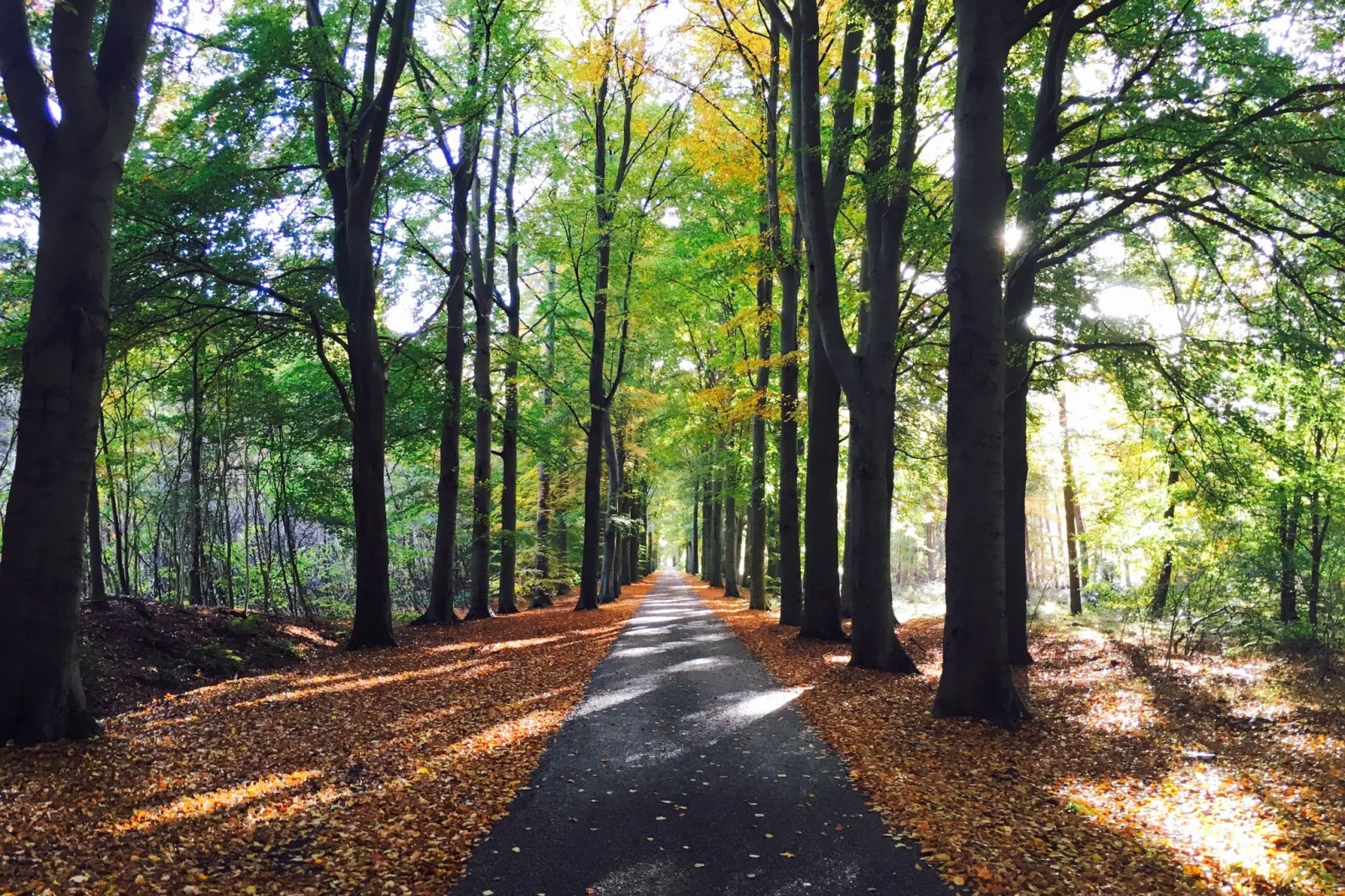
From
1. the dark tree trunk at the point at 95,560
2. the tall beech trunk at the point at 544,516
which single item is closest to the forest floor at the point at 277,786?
the dark tree trunk at the point at 95,560

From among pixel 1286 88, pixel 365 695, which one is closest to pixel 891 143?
pixel 1286 88

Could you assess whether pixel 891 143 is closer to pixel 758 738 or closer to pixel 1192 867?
pixel 758 738

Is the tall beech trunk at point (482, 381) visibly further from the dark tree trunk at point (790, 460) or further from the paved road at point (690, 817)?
the paved road at point (690, 817)

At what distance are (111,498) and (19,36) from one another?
965cm

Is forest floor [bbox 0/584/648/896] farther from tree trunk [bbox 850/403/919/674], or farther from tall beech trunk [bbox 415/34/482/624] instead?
tall beech trunk [bbox 415/34/482/624]

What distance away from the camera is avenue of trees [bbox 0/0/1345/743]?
6828 millimetres

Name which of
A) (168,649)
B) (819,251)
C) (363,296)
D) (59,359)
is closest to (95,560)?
(168,649)

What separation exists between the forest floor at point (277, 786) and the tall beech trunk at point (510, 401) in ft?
32.2

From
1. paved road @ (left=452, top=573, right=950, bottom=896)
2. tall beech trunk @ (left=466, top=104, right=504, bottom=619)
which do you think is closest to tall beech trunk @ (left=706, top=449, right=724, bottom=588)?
tall beech trunk @ (left=466, top=104, right=504, bottom=619)

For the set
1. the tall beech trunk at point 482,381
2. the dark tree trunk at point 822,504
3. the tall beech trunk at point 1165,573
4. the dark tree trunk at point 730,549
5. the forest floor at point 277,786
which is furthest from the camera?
the dark tree trunk at point 730,549

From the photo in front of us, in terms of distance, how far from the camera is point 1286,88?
762cm

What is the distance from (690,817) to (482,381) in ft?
47.0

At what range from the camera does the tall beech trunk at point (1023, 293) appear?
28.9 feet

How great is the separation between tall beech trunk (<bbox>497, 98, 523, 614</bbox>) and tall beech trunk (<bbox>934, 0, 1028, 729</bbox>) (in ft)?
40.1
